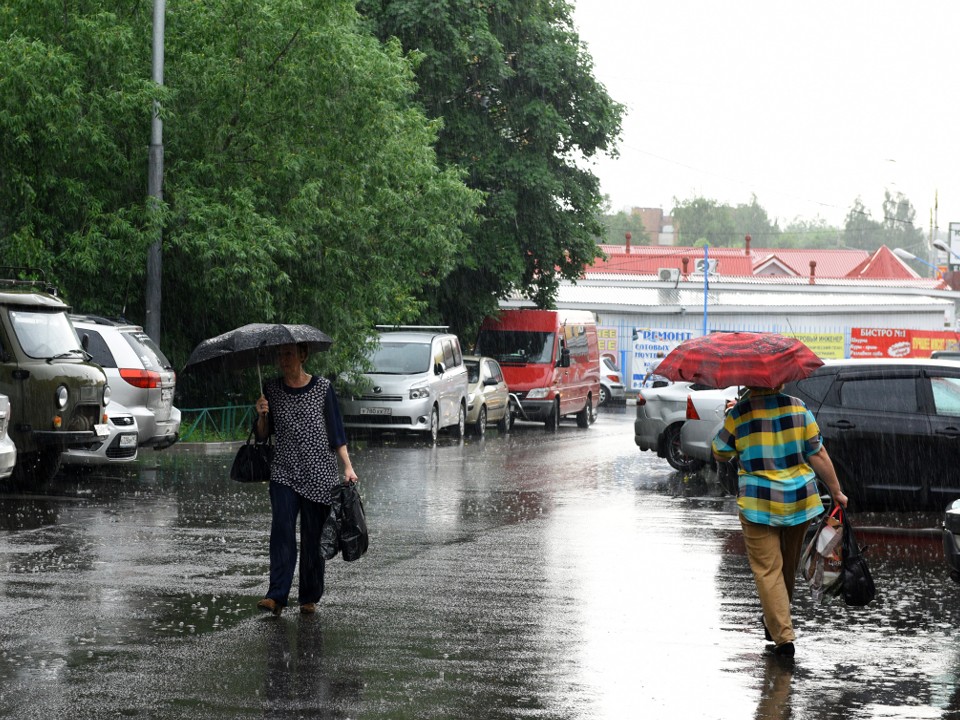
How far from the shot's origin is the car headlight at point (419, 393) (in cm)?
2569

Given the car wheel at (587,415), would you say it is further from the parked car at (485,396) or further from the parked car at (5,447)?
the parked car at (5,447)

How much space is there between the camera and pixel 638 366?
2179 inches

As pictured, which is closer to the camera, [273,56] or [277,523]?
[277,523]

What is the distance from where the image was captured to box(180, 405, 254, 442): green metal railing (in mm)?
23203

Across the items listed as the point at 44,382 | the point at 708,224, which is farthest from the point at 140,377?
the point at 708,224

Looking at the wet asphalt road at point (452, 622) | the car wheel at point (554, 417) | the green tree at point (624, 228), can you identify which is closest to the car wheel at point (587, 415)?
the car wheel at point (554, 417)

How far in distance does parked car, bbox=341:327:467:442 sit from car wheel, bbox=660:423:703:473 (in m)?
6.04

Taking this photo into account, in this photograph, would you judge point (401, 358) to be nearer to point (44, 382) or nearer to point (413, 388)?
point (413, 388)

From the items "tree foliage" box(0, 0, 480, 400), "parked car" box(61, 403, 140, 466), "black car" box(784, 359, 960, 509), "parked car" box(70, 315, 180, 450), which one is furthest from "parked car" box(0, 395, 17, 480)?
"tree foliage" box(0, 0, 480, 400)

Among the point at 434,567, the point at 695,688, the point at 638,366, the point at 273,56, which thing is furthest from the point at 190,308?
the point at 638,366

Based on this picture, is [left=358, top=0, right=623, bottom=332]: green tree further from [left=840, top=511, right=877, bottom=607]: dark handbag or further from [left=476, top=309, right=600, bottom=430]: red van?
[left=840, top=511, right=877, bottom=607]: dark handbag

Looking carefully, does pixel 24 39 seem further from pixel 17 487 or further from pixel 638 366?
pixel 638 366

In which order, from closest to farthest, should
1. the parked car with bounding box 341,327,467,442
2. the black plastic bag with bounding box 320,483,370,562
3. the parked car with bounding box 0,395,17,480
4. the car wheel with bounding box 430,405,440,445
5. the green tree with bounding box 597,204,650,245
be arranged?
the black plastic bag with bounding box 320,483,370,562, the parked car with bounding box 0,395,17,480, the parked car with bounding box 341,327,467,442, the car wheel with bounding box 430,405,440,445, the green tree with bounding box 597,204,650,245

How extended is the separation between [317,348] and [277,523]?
1.08m
